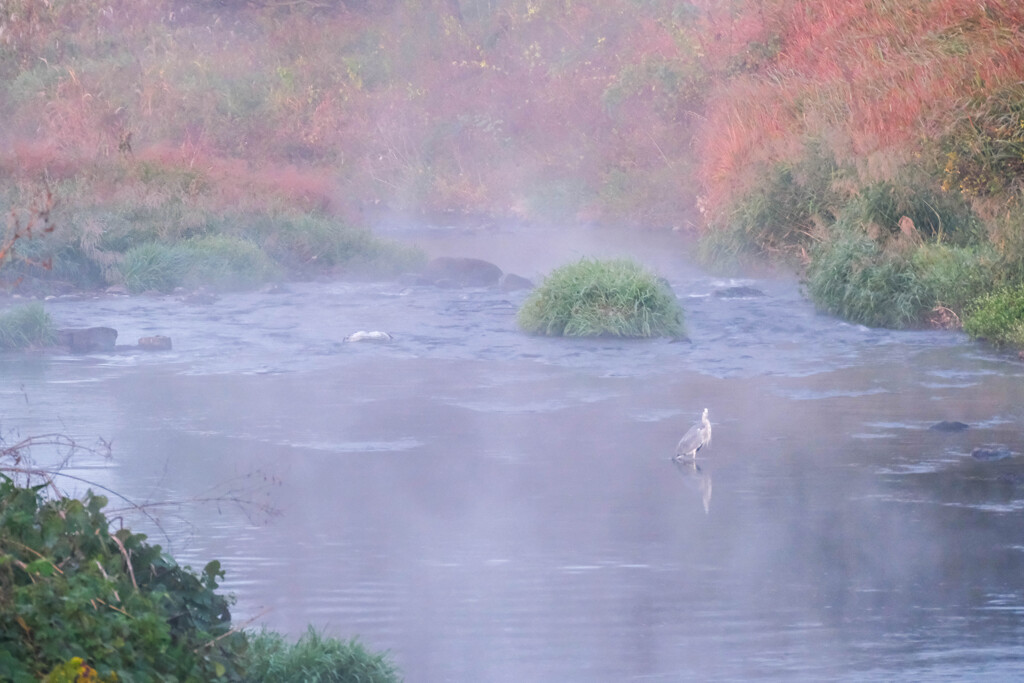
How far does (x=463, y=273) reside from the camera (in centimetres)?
2167

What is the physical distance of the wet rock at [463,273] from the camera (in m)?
21.4

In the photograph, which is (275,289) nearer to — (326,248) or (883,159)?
(326,248)

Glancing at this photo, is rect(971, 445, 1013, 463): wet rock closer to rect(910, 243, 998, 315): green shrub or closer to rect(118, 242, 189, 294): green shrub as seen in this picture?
rect(910, 243, 998, 315): green shrub

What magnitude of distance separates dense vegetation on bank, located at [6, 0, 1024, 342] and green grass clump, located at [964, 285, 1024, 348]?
387mm

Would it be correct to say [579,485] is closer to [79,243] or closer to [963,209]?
[963,209]

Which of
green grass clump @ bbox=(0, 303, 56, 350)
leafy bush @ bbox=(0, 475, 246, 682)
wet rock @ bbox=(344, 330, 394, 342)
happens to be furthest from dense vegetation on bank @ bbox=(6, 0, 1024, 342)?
leafy bush @ bbox=(0, 475, 246, 682)

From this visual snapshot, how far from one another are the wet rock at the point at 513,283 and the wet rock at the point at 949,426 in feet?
34.2

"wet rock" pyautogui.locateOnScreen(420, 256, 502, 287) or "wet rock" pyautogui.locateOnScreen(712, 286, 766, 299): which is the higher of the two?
"wet rock" pyautogui.locateOnScreen(420, 256, 502, 287)

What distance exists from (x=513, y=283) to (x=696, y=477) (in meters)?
11.6

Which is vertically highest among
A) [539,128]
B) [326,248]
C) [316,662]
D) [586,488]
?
[539,128]

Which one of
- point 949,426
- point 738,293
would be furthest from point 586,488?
point 738,293

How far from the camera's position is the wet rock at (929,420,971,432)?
10.8 m

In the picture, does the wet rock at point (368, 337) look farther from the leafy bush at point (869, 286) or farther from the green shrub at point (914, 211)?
the green shrub at point (914, 211)

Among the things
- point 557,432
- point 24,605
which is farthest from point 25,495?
point 557,432
